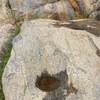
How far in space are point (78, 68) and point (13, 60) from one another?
2111mm

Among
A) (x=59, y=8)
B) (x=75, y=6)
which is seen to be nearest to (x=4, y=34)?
(x=59, y=8)

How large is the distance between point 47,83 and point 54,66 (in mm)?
532

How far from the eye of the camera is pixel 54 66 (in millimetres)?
8570

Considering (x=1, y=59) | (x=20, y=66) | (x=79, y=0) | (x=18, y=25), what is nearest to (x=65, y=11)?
(x=79, y=0)

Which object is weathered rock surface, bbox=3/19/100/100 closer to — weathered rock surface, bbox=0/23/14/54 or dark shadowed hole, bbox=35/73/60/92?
dark shadowed hole, bbox=35/73/60/92

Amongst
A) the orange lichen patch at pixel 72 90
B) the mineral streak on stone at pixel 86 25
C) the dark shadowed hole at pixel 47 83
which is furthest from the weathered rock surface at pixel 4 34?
the orange lichen patch at pixel 72 90

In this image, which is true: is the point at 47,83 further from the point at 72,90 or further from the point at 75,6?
the point at 75,6

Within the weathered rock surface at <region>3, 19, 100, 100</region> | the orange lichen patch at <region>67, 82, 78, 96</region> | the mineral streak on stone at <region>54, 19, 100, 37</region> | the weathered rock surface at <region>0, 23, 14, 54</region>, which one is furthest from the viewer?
the weathered rock surface at <region>0, 23, 14, 54</region>

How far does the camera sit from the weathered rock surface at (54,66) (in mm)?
8031

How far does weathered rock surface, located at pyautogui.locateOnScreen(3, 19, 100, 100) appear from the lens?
803 centimetres

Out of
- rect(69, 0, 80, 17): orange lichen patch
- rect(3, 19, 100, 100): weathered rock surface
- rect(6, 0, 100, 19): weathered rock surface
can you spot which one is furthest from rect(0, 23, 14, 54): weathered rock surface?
rect(69, 0, 80, 17): orange lichen patch

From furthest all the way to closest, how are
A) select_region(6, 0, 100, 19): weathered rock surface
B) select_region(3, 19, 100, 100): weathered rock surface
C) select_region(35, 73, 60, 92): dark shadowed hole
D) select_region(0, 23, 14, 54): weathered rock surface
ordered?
select_region(6, 0, 100, 19): weathered rock surface
select_region(0, 23, 14, 54): weathered rock surface
select_region(35, 73, 60, 92): dark shadowed hole
select_region(3, 19, 100, 100): weathered rock surface

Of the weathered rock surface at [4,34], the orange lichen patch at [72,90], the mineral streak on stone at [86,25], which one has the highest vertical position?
the mineral streak on stone at [86,25]

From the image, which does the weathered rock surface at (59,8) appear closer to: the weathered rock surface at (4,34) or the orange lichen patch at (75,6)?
the orange lichen patch at (75,6)
